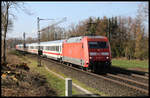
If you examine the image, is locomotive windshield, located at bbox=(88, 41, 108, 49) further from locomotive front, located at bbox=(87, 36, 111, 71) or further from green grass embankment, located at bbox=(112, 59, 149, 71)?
green grass embankment, located at bbox=(112, 59, 149, 71)

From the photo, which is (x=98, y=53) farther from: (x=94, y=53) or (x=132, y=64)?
(x=132, y=64)

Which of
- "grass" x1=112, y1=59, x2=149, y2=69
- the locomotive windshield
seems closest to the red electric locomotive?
the locomotive windshield

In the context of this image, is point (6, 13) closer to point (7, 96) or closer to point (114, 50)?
point (7, 96)

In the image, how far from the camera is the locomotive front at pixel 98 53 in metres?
14.9

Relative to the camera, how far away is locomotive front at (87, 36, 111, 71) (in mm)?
14867

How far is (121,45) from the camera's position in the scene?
39469 millimetres

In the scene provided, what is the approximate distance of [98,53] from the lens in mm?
15062

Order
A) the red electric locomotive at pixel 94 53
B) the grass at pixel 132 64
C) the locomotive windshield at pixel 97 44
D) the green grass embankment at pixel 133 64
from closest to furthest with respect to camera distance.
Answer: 1. the red electric locomotive at pixel 94 53
2. the locomotive windshield at pixel 97 44
3. the green grass embankment at pixel 133 64
4. the grass at pixel 132 64

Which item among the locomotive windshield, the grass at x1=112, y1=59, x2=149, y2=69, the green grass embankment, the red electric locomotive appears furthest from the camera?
the grass at x1=112, y1=59, x2=149, y2=69

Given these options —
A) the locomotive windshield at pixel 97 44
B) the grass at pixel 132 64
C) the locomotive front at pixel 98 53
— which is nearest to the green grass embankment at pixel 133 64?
the grass at pixel 132 64

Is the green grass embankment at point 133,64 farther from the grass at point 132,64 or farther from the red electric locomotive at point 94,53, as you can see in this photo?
the red electric locomotive at point 94,53

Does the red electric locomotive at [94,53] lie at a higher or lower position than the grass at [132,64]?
higher

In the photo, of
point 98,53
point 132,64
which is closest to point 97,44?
point 98,53

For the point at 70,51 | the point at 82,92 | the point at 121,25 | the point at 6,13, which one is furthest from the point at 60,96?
the point at 121,25
